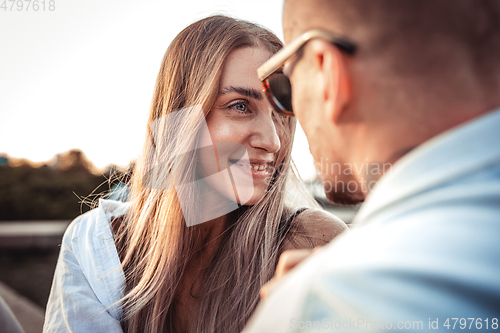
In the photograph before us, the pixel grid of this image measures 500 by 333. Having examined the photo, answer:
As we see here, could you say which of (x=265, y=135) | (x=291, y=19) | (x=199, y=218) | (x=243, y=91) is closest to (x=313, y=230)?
(x=265, y=135)

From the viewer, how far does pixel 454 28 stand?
0.63m

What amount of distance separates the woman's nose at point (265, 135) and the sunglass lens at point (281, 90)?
0.52 m

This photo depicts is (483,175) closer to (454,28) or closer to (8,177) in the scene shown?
(454,28)

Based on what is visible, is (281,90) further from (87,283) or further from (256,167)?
(87,283)

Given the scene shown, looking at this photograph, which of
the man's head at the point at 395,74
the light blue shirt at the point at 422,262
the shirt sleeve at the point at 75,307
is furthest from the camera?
the shirt sleeve at the point at 75,307

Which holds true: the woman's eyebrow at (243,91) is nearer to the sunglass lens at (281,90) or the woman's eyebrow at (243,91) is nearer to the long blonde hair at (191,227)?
the long blonde hair at (191,227)

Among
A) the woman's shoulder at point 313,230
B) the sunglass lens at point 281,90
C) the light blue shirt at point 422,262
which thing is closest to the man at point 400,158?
the light blue shirt at point 422,262

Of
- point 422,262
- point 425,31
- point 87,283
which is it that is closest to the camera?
point 422,262

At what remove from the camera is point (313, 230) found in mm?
1756

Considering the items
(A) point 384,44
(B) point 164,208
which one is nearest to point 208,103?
(B) point 164,208

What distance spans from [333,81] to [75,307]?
5.72 feet

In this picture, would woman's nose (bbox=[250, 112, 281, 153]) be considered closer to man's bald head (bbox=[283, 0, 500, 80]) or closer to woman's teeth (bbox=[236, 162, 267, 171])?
woman's teeth (bbox=[236, 162, 267, 171])

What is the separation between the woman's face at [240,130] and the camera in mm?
1799

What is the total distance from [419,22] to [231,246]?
1545 mm
